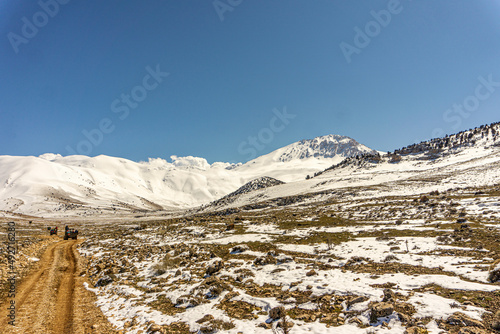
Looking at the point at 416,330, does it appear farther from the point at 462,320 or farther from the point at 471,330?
the point at 462,320

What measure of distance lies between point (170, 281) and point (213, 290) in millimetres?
5183

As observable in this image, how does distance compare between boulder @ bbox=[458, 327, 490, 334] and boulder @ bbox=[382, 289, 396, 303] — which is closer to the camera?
boulder @ bbox=[458, 327, 490, 334]

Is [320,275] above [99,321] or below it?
above

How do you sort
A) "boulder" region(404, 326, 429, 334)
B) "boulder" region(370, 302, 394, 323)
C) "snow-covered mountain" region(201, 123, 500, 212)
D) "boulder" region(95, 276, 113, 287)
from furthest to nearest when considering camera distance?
"snow-covered mountain" region(201, 123, 500, 212) < "boulder" region(95, 276, 113, 287) < "boulder" region(370, 302, 394, 323) < "boulder" region(404, 326, 429, 334)

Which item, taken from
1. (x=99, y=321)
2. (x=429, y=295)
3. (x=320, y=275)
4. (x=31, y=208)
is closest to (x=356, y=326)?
(x=429, y=295)

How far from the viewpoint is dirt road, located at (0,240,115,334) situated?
37.0 ft

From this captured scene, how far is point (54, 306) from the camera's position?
1367cm

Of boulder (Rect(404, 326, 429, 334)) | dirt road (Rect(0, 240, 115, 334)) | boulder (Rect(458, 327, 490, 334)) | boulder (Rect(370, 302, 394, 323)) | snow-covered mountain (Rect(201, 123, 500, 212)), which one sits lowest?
dirt road (Rect(0, 240, 115, 334))

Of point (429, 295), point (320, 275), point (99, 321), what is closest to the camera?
point (429, 295)

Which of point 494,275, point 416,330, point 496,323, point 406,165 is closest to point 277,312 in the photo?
point 416,330

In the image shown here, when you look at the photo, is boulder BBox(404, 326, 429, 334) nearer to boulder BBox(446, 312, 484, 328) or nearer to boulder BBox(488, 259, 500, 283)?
boulder BBox(446, 312, 484, 328)

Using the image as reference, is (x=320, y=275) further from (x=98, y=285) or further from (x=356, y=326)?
(x=98, y=285)

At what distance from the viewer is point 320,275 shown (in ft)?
47.8

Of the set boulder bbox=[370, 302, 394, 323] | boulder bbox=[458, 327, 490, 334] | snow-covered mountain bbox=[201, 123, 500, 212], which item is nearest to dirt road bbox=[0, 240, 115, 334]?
boulder bbox=[370, 302, 394, 323]
